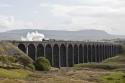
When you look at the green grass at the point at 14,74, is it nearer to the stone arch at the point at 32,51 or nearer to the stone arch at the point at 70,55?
the stone arch at the point at 32,51

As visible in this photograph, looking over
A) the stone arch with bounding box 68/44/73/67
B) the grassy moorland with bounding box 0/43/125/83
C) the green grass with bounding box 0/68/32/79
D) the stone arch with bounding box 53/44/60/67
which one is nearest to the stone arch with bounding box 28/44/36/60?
the grassy moorland with bounding box 0/43/125/83

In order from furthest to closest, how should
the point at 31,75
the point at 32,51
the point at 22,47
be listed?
the point at 32,51 → the point at 22,47 → the point at 31,75

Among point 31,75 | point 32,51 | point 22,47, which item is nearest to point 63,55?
point 32,51

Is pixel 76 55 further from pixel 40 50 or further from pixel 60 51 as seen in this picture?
pixel 40 50

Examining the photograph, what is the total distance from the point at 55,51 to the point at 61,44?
7407 mm

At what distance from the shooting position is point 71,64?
168m

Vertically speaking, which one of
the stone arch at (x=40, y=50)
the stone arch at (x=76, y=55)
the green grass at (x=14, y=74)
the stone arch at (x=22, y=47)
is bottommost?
the stone arch at (x=76, y=55)

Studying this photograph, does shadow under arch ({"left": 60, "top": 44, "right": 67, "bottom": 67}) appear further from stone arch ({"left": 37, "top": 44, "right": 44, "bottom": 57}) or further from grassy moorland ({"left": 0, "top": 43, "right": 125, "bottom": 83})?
grassy moorland ({"left": 0, "top": 43, "right": 125, "bottom": 83})

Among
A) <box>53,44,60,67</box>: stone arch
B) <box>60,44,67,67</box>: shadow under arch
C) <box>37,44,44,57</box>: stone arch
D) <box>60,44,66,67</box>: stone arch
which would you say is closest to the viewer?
<box>37,44,44,57</box>: stone arch

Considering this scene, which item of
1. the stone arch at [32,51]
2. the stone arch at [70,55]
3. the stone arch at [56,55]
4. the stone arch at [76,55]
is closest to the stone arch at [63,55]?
the stone arch at [56,55]

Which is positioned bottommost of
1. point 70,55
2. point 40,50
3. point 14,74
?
point 70,55

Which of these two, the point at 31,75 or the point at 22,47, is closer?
the point at 31,75

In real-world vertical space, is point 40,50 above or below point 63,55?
above

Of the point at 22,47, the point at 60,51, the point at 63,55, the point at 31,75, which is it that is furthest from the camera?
the point at 63,55
